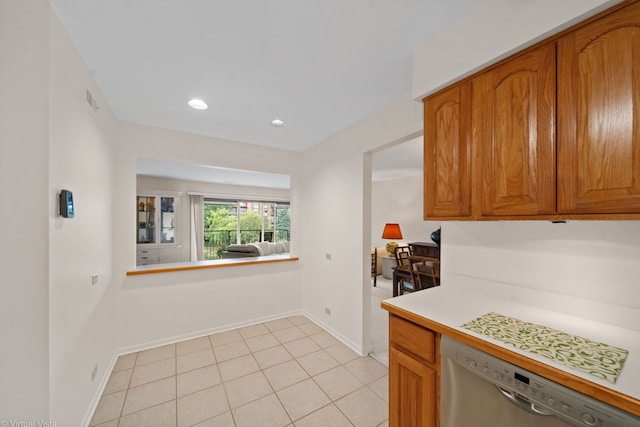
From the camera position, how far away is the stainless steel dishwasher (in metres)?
0.72

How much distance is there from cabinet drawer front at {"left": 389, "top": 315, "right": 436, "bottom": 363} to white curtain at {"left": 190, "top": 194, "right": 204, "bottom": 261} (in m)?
5.97

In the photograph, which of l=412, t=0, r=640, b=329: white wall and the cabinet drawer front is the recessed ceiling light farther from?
the cabinet drawer front

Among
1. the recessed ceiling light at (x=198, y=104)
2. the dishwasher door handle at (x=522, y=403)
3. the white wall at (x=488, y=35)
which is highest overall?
the recessed ceiling light at (x=198, y=104)

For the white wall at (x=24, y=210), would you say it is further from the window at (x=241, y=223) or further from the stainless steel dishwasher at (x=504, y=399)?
the window at (x=241, y=223)

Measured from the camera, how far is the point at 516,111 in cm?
112

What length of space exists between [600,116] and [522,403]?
111cm

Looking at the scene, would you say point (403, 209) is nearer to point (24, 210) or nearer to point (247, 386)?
point (247, 386)

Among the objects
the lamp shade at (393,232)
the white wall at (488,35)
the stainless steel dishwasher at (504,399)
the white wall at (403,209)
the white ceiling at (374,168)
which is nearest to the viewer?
the stainless steel dishwasher at (504,399)

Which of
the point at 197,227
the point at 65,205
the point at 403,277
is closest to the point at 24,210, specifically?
the point at 65,205

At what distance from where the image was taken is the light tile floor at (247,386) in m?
1.67

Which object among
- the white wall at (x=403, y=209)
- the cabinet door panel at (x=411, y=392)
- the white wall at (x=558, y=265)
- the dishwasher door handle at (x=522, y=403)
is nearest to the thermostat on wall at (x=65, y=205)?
the cabinet door panel at (x=411, y=392)

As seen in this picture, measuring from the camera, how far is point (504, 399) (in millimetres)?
916

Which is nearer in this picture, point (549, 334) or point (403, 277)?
point (549, 334)

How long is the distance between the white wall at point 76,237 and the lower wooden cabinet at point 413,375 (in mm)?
1755
